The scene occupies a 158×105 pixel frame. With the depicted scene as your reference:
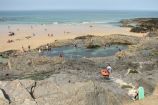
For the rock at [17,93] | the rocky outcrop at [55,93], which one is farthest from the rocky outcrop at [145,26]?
the rock at [17,93]

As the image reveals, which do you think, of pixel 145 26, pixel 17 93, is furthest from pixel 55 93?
pixel 145 26

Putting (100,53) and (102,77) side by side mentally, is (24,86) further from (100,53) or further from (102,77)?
(100,53)

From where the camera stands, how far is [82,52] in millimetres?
50031

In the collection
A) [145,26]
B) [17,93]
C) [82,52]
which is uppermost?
[17,93]

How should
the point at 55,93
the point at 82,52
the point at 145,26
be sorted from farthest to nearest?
the point at 145,26 < the point at 82,52 < the point at 55,93

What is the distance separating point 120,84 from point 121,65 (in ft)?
34.1

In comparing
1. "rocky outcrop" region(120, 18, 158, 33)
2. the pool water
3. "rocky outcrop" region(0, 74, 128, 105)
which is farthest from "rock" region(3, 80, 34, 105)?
"rocky outcrop" region(120, 18, 158, 33)

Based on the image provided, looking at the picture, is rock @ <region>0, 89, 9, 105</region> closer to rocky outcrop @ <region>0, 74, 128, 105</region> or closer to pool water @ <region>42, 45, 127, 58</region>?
rocky outcrop @ <region>0, 74, 128, 105</region>

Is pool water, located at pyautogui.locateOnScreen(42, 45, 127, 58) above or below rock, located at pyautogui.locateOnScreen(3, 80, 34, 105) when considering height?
below

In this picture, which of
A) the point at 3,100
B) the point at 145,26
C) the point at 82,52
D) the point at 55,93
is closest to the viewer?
the point at 3,100

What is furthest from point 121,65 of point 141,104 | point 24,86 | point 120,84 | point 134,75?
point 24,86

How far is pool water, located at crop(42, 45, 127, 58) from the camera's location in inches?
1864

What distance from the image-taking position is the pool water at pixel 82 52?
155 ft

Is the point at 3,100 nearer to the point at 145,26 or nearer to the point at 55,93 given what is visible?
the point at 55,93
